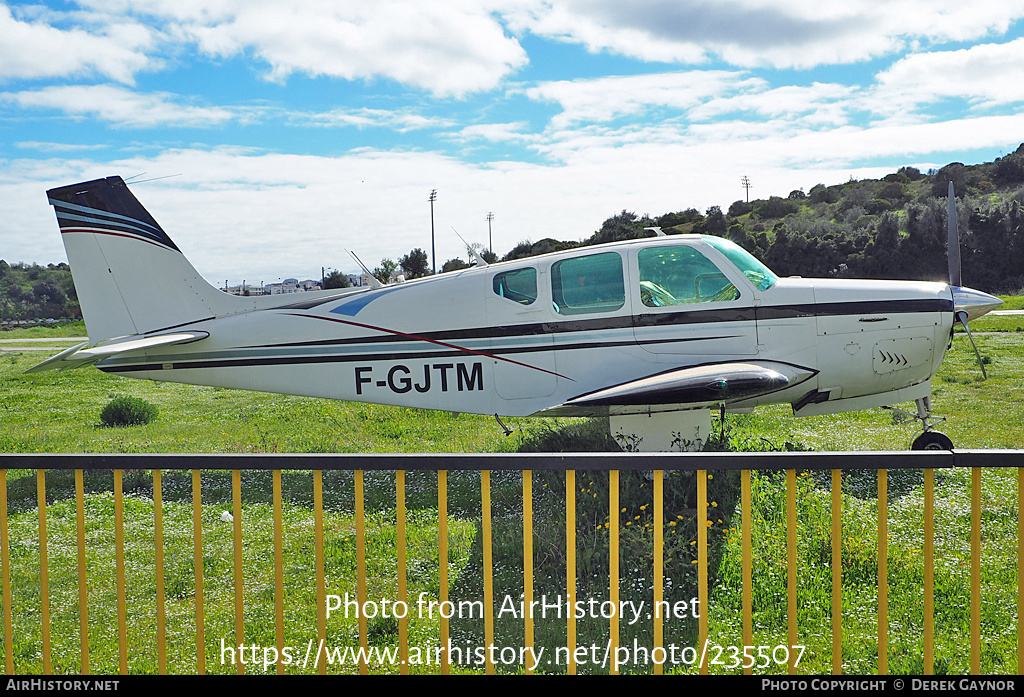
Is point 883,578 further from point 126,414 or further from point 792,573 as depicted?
point 126,414

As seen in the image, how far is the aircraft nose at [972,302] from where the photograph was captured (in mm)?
6992

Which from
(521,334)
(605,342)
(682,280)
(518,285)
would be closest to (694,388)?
(605,342)

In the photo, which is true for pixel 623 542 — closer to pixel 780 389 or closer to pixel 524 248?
pixel 780 389

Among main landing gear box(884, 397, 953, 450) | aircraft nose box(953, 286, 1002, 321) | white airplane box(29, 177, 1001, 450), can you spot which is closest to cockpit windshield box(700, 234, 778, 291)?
white airplane box(29, 177, 1001, 450)

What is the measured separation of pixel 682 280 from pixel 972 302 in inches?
118

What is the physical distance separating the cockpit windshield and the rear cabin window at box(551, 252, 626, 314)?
96 cm

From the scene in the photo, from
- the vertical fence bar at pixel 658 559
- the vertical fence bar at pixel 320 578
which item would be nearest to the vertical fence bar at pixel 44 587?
the vertical fence bar at pixel 320 578

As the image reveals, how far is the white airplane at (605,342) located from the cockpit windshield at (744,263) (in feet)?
0.05

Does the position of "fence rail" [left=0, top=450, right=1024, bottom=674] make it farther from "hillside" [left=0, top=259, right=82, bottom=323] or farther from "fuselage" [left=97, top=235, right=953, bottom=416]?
"hillside" [left=0, top=259, right=82, bottom=323]

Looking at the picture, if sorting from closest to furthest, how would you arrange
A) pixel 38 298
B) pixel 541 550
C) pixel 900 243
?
pixel 541 550
pixel 900 243
pixel 38 298

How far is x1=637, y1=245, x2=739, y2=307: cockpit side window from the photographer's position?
22.1 feet

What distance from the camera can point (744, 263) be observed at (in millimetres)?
6840

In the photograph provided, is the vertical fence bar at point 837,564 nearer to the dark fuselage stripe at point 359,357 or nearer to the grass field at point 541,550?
the grass field at point 541,550
